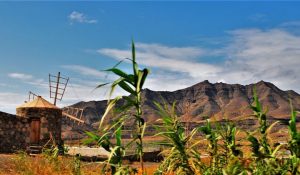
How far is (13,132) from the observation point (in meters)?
26.8

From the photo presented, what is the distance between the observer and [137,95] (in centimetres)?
394

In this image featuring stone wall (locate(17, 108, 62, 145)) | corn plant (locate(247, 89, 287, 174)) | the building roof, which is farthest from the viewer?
the building roof

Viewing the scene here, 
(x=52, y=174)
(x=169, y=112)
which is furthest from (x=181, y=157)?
(x=52, y=174)

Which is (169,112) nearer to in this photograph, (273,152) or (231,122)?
(231,122)

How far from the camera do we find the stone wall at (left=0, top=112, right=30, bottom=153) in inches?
Answer: 1032

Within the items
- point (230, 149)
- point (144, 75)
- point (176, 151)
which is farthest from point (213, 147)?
point (144, 75)

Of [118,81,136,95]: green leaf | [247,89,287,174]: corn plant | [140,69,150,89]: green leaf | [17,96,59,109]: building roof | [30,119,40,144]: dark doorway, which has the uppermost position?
[17,96,59,109]: building roof

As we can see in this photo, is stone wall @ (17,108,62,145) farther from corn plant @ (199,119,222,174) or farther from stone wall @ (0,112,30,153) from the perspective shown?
corn plant @ (199,119,222,174)

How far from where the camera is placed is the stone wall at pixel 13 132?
26219 millimetres

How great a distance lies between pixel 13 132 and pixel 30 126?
1.67 metres

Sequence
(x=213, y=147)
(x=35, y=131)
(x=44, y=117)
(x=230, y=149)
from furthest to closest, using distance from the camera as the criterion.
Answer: (x=44, y=117) → (x=35, y=131) → (x=213, y=147) → (x=230, y=149)

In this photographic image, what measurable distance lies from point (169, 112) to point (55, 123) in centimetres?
2567

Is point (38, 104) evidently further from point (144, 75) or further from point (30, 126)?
point (144, 75)

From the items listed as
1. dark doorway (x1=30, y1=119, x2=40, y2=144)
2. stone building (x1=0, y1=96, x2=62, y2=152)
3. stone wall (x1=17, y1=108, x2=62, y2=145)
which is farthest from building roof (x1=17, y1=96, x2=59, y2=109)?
dark doorway (x1=30, y1=119, x2=40, y2=144)
